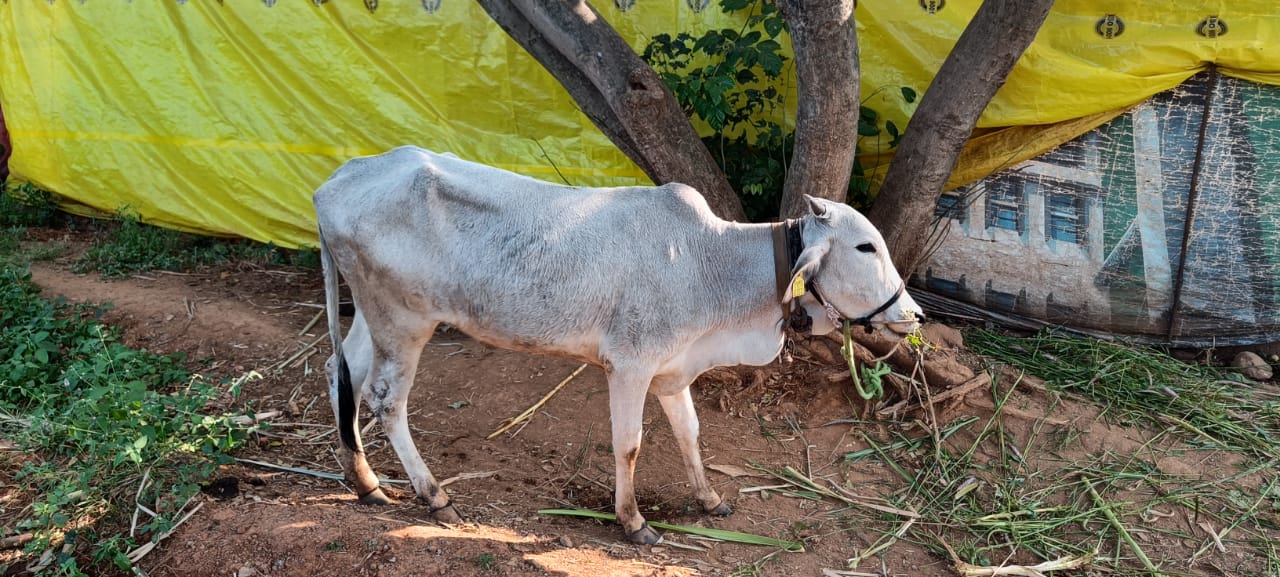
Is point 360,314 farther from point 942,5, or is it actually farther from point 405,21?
point 942,5

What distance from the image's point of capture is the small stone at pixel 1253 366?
529 cm

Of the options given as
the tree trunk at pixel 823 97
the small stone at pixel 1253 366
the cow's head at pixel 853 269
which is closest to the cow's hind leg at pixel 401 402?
the cow's head at pixel 853 269

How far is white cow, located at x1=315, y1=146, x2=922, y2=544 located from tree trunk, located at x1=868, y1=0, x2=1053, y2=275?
1077mm

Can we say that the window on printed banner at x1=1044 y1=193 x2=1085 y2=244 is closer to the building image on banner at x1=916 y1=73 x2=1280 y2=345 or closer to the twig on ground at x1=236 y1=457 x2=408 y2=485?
the building image on banner at x1=916 y1=73 x2=1280 y2=345

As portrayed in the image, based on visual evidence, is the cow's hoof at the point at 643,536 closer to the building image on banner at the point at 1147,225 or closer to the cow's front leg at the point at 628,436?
the cow's front leg at the point at 628,436

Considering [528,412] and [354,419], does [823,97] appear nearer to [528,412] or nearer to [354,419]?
[528,412]

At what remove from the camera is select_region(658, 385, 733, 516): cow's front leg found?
164 inches

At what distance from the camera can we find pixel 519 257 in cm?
375

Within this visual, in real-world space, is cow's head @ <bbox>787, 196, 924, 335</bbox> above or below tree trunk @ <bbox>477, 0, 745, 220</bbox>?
below

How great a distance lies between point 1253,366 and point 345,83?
18.0 feet

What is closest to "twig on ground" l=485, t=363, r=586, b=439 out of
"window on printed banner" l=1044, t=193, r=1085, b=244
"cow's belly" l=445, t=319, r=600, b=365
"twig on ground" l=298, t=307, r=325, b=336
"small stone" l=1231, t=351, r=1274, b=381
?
"cow's belly" l=445, t=319, r=600, b=365

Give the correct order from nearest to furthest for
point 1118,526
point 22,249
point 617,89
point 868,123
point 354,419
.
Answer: point 354,419
point 1118,526
point 617,89
point 868,123
point 22,249

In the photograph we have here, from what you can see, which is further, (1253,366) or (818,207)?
(1253,366)

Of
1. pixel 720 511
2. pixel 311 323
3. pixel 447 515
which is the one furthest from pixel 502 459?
pixel 311 323
